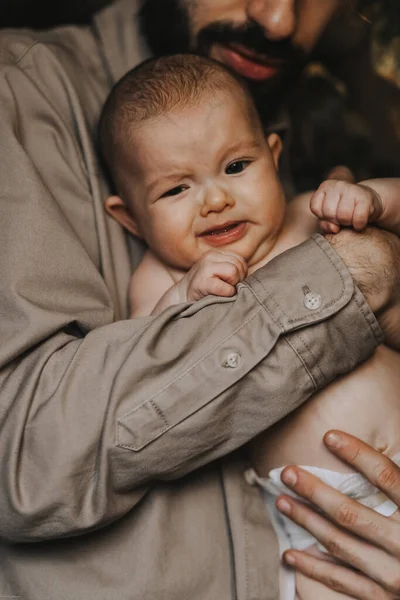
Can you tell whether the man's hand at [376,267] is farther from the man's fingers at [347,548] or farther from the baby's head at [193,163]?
the man's fingers at [347,548]

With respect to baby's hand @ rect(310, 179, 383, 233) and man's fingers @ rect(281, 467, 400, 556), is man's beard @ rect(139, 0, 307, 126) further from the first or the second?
man's fingers @ rect(281, 467, 400, 556)

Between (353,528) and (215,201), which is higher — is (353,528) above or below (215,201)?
below

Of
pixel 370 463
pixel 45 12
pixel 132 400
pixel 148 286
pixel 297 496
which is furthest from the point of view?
pixel 45 12

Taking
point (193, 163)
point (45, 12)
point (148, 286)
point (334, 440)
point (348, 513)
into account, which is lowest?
point (348, 513)

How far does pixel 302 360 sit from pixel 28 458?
44cm

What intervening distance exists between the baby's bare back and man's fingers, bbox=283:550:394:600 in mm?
167

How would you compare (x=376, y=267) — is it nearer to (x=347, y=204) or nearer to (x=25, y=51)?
(x=347, y=204)

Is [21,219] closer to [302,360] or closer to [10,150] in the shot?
[10,150]

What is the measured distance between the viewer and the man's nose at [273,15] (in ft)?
5.10

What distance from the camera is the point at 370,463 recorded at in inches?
45.2

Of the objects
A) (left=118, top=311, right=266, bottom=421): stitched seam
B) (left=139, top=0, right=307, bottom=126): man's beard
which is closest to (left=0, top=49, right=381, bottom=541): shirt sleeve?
(left=118, top=311, right=266, bottom=421): stitched seam

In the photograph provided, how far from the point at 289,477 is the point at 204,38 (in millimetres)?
1010

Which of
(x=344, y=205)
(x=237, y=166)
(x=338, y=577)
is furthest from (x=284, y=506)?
(x=237, y=166)

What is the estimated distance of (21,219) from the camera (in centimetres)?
115
